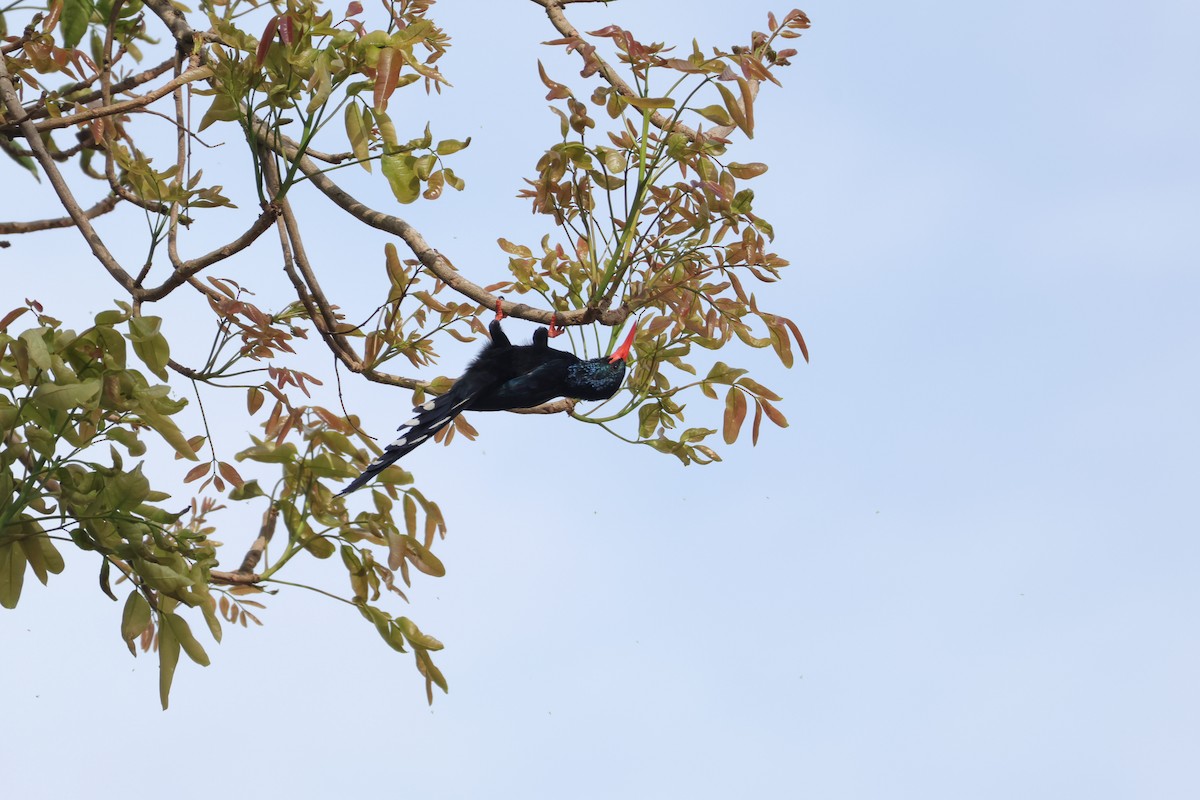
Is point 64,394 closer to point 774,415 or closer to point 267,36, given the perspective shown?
point 267,36

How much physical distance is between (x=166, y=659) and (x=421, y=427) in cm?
85

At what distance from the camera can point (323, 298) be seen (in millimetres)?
3598

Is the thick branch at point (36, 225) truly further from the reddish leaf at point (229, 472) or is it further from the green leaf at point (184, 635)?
the green leaf at point (184, 635)

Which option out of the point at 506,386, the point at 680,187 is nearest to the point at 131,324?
the point at 506,386

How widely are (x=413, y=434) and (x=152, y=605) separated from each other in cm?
75

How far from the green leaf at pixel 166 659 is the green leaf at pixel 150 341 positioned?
59 cm

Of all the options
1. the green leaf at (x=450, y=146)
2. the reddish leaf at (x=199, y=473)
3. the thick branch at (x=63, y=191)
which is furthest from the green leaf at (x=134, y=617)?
the green leaf at (x=450, y=146)

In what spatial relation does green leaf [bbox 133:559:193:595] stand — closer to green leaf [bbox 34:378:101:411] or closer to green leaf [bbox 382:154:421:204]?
green leaf [bbox 34:378:101:411]

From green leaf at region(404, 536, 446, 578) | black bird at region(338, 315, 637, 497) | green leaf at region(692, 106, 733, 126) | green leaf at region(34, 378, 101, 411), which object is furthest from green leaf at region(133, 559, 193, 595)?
green leaf at region(692, 106, 733, 126)

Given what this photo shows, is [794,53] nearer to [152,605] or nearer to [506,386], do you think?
[506,386]

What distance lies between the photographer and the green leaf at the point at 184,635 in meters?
2.98

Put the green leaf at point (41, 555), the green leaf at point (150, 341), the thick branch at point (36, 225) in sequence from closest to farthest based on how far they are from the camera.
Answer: the green leaf at point (150, 341), the green leaf at point (41, 555), the thick branch at point (36, 225)

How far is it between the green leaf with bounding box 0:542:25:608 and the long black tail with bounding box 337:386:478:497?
741 mm

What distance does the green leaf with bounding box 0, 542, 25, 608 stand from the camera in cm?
298
